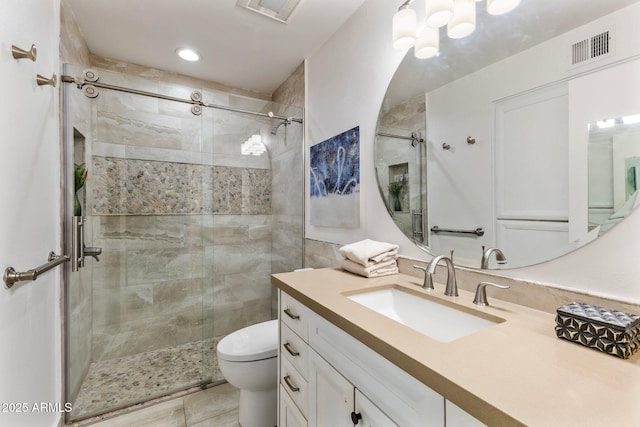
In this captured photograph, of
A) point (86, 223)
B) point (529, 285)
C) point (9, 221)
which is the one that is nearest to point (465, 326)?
point (529, 285)

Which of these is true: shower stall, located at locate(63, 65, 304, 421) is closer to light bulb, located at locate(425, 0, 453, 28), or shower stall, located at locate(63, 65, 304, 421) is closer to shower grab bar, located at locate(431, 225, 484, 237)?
shower grab bar, located at locate(431, 225, 484, 237)

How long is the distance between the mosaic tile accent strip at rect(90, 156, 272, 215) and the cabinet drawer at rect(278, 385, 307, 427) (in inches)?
64.9

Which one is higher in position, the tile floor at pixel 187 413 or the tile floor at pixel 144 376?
the tile floor at pixel 144 376

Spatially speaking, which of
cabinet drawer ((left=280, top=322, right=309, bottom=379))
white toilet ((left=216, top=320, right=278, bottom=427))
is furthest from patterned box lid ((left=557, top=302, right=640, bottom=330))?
white toilet ((left=216, top=320, right=278, bottom=427))

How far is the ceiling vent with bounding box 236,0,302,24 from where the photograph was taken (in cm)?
160

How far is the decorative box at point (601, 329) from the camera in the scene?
582mm

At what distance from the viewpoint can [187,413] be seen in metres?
1.66

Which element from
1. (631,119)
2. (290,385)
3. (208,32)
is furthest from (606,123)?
(208,32)

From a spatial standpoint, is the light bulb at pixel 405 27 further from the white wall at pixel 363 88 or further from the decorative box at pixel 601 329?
the decorative box at pixel 601 329

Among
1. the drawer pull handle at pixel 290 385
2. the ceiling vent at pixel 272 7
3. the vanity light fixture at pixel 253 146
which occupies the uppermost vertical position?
the ceiling vent at pixel 272 7

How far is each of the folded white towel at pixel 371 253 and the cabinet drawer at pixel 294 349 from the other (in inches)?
17.4

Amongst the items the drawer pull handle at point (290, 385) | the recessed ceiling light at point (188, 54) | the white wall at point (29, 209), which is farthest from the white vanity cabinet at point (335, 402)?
the recessed ceiling light at point (188, 54)

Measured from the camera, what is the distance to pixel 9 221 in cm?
96

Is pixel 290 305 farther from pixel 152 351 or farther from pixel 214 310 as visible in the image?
pixel 152 351
